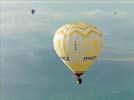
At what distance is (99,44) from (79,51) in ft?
8.14

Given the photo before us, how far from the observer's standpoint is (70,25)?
5334 centimetres

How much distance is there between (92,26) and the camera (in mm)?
54219

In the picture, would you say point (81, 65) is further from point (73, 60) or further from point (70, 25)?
point (70, 25)

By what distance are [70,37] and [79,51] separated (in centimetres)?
174

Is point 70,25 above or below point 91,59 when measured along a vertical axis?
above

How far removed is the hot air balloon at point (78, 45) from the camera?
53031mm

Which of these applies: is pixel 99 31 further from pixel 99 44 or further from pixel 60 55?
pixel 60 55

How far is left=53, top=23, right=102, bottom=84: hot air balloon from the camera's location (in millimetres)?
53031

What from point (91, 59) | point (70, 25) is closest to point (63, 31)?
point (70, 25)

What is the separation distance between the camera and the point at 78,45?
53.2 m

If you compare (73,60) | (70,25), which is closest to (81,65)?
(73,60)

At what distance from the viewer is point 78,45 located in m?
53.2

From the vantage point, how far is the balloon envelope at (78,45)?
5303cm

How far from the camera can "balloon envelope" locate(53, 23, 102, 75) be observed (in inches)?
2088
